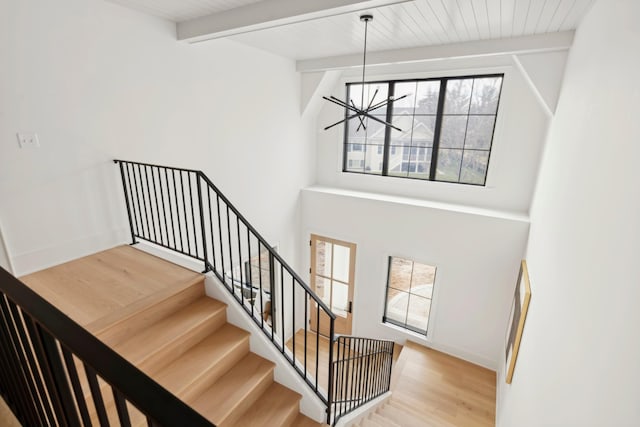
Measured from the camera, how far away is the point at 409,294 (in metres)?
5.39

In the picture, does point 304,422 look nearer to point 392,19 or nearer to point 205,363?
point 205,363

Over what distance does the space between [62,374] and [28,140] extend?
2.44 m

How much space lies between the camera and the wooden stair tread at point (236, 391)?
2193 millimetres

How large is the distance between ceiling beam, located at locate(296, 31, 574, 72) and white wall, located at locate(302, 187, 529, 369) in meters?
2.07

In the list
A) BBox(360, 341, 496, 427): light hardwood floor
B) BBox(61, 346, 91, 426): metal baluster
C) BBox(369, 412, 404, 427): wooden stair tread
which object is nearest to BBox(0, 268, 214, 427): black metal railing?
BBox(61, 346, 91, 426): metal baluster

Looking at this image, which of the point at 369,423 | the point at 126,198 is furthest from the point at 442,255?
the point at 126,198

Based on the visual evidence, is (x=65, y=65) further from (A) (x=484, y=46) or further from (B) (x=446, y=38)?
(A) (x=484, y=46)

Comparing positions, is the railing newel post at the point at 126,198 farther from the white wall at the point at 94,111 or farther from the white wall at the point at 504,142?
the white wall at the point at 504,142

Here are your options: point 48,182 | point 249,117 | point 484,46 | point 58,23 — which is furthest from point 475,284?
point 58,23

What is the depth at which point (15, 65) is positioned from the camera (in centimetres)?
230

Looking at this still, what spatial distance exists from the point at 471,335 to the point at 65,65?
19.5 ft

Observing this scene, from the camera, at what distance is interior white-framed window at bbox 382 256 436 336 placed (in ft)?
17.3

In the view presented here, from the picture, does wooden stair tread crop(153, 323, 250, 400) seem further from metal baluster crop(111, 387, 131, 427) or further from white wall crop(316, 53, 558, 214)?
white wall crop(316, 53, 558, 214)

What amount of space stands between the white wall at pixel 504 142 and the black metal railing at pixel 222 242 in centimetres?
275
